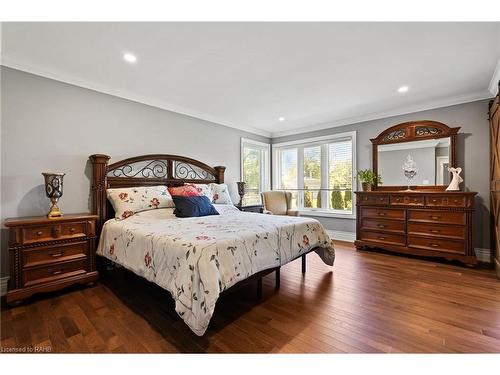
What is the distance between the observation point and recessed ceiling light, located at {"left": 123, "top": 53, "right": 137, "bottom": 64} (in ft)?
7.76

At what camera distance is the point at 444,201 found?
3.32 meters

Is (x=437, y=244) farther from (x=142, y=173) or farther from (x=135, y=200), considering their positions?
(x=142, y=173)

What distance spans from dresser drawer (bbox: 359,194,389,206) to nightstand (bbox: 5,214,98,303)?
389 cm

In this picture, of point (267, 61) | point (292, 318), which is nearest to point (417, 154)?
point (267, 61)

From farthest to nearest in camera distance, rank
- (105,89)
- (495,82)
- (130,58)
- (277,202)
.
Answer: (277,202)
(105,89)
(495,82)
(130,58)

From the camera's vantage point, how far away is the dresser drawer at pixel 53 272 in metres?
2.20

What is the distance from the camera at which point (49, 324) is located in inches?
73.2

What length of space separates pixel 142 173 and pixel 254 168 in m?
2.60

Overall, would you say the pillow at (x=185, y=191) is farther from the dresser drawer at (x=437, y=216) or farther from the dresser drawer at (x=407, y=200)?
the dresser drawer at (x=437, y=216)

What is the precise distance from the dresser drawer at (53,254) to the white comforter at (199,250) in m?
0.22

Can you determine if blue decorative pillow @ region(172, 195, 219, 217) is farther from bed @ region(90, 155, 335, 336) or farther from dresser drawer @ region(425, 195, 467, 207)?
dresser drawer @ region(425, 195, 467, 207)

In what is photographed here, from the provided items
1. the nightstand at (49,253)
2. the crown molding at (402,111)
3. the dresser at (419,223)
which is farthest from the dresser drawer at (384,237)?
the nightstand at (49,253)
